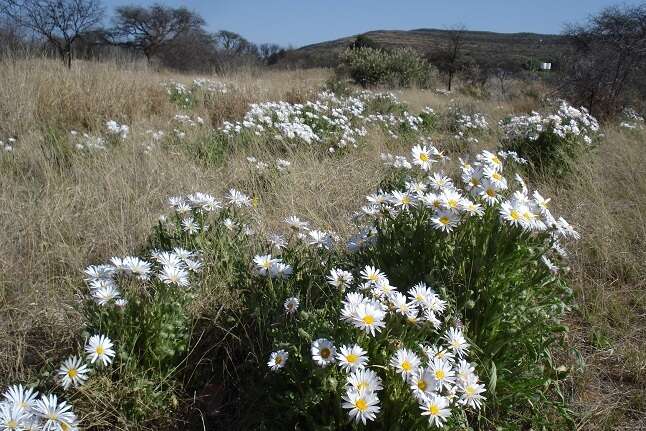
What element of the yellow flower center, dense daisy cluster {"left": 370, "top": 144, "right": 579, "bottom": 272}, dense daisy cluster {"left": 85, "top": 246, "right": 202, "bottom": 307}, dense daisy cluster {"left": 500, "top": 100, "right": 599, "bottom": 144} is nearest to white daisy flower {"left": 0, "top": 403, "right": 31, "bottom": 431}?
dense daisy cluster {"left": 85, "top": 246, "right": 202, "bottom": 307}

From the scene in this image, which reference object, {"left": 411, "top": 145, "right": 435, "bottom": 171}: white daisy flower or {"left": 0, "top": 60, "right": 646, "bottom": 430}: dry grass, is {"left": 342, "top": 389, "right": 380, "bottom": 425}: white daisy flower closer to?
{"left": 0, "top": 60, "right": 646, "bottom": 430}: dry grass

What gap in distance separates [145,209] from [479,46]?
49.3 metres

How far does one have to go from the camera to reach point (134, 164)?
450cm

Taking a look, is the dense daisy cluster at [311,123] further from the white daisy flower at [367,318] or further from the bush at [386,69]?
the bush at [386,69]

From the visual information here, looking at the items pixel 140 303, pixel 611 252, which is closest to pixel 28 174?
pixel 140 303

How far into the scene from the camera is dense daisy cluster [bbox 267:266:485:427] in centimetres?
146

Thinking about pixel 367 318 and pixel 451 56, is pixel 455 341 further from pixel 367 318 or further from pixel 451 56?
pixel 451 56

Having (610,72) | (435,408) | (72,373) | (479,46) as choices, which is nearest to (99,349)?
(72,373)

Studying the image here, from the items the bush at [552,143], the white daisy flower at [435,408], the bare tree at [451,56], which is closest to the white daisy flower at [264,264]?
the white daisy flower at [435,408]

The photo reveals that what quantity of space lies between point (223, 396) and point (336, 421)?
0.66 m

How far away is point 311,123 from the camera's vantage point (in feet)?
22.6

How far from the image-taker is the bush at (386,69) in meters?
17.8

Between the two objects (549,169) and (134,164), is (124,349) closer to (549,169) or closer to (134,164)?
(134,164)

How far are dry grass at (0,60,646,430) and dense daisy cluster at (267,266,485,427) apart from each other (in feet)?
2.85
